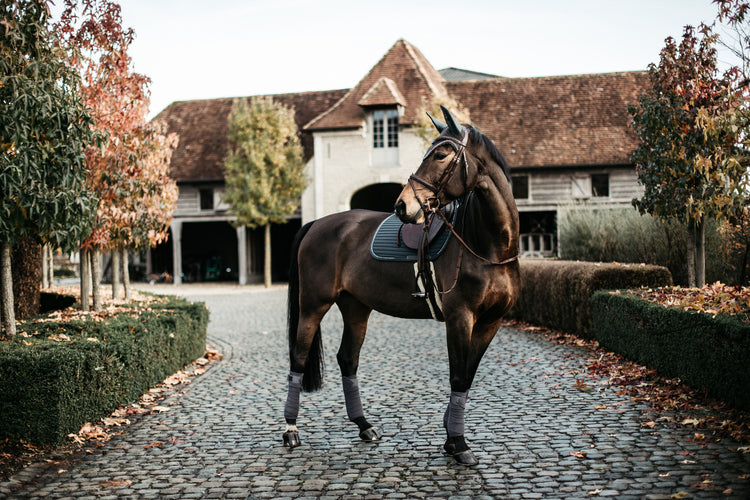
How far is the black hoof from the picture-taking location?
480 cm

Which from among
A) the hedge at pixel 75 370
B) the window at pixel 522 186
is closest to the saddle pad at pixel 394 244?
the hedge at pixel 75 370

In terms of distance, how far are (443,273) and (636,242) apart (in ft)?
33.5

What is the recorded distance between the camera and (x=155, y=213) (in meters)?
11.9

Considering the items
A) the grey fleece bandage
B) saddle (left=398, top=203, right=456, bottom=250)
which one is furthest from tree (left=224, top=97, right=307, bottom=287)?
saddle (left=398, top=203, right=456, bottom=250)

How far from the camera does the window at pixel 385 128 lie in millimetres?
28219

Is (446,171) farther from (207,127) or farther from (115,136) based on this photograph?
(207,127)

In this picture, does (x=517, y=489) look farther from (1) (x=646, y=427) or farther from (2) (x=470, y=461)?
(1) (x=646, y=427)

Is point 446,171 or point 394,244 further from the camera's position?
point 394,244

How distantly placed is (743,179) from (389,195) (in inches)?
972

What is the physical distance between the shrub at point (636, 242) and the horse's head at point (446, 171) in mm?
8845

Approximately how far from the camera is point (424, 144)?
85.2 feet

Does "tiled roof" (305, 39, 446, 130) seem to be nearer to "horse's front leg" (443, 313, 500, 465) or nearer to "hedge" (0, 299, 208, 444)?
"hedge" (0, 299, 208, 444)

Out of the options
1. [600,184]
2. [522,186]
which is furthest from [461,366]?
[600,184]

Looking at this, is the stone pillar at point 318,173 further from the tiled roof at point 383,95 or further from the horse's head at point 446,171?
the horse's head at point 446,171
